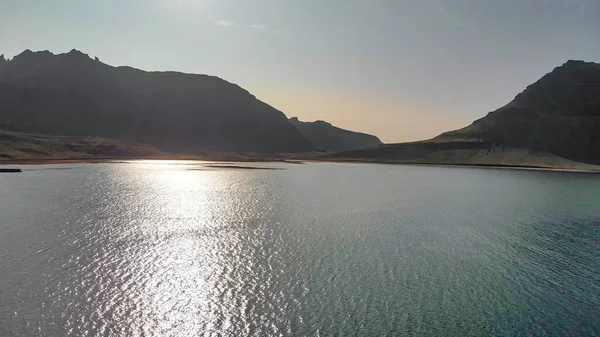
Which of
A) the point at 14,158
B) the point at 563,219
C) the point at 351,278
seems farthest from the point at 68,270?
the point at 14,158

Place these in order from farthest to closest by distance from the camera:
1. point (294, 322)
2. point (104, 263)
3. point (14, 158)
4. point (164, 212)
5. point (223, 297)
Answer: point (14, 158) < point (164, 212) < point (104, 263) < point (223, 297) < point (294, 322)

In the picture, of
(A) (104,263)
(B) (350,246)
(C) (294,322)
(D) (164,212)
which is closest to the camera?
(C) (294,322)

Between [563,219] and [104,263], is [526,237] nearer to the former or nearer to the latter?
[563,219]

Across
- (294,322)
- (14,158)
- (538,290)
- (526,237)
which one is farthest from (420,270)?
(14,158)

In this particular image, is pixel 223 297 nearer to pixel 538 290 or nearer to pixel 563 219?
pixel 538 290

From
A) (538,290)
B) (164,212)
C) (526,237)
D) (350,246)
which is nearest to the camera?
(538,290)

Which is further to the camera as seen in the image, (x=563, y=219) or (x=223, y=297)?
(x=563, y=219)
